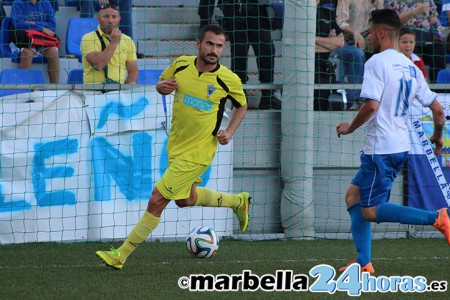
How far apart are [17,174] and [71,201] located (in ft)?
2.08

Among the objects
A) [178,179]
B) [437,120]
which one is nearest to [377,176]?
[437,120]

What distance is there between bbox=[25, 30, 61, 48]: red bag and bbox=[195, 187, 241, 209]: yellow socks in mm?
3797

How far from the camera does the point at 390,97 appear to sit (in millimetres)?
6773

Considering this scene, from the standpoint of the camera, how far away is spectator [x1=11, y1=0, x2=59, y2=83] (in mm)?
11328

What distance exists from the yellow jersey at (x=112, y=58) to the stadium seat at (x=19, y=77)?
0.62m

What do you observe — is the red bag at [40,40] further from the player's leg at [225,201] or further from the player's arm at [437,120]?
the player's arm at [437,120]

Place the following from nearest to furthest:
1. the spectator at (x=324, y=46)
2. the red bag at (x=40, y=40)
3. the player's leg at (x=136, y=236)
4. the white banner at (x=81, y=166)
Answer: the player's leg at (x=136, y=236)
the white banner at (x=81, y=166)
the spectator at (x=324, y=46)
the red bag at (x=40, y=40)

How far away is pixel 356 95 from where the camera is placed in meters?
11.1

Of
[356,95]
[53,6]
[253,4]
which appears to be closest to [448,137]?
[356,95]

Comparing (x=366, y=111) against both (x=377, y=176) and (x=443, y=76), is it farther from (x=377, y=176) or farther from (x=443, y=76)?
(x=443, y=76)

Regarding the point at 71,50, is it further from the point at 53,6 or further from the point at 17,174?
the point at 17,174

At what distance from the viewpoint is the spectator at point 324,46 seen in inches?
430

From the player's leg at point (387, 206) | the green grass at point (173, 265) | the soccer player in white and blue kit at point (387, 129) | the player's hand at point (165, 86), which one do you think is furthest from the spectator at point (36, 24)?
the player's leg at point (387, 206)

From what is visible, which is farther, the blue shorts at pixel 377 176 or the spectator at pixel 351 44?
the spectator at pixel 351 44
